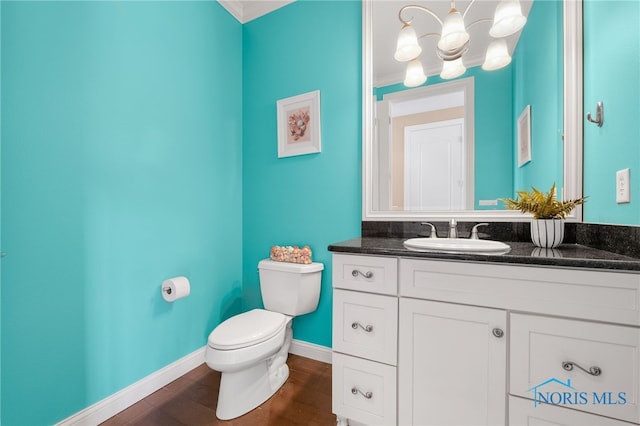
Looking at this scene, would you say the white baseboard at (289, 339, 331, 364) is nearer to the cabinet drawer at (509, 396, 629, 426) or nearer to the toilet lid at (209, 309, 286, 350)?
the toilet lid at (209, 309, 286, 350)

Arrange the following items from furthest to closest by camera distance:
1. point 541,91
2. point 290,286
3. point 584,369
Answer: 1. point 290,286
2. point 541,91
3. point 584,369

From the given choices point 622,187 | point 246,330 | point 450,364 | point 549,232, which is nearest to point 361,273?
point 450,364

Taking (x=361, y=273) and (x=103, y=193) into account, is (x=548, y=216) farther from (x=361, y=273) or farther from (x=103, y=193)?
(x=103, y=193)

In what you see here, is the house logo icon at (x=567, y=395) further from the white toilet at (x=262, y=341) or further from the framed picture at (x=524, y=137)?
the white toilet at (x=262, y=341)

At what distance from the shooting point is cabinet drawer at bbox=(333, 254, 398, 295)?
1.10m

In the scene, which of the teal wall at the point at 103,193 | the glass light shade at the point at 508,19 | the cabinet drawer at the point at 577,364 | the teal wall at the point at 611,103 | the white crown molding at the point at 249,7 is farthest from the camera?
the white crown molding at the point at 249,7

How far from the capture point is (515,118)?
1378mm

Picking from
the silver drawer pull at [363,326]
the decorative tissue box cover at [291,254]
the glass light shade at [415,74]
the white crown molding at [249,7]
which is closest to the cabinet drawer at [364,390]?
the silver drawer pull at [363,326]

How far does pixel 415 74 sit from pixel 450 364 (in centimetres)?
149

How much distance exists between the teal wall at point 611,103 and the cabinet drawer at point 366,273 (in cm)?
84

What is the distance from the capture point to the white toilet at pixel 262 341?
128 cm

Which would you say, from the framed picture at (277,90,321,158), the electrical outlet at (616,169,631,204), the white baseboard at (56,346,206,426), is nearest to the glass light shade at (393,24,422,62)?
the framed picture at (277,90,321,158)

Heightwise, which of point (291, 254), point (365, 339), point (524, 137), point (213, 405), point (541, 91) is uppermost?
point (541, 91)

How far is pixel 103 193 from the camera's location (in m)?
1.32
